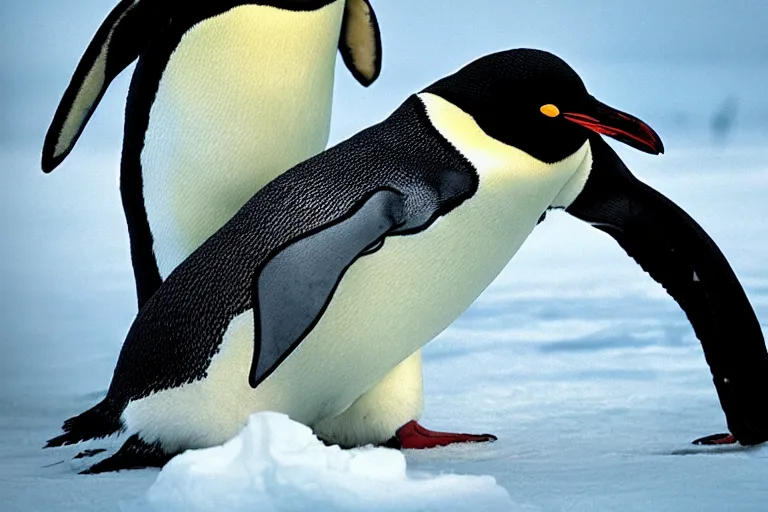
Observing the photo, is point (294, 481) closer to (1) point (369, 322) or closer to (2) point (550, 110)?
(1) point (369, 322)

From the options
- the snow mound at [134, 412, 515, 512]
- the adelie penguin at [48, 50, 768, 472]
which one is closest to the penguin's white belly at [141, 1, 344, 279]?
the adelie penguin at [48, 50, 768, 472]

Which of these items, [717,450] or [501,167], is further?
[717,450]

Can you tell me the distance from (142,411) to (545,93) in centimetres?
99

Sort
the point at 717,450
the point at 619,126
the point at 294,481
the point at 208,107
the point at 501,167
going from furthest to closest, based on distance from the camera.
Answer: the point at 208,107 < the point at 717,450 < the point at 619,126 < the point at 501,167 < the point at 294,481

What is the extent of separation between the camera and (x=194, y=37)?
9.98 ft

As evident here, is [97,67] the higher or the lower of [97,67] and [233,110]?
the higher

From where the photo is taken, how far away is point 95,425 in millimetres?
2789

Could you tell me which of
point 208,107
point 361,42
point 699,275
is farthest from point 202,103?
point 699,275

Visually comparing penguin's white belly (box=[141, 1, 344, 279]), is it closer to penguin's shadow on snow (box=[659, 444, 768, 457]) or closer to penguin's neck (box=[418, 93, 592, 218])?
penguin's neck (box=[418, 93, 592, 218])

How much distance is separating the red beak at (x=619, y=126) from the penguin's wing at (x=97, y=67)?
3.31 feet

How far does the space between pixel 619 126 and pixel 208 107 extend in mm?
914

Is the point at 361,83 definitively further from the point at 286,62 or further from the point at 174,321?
the point at 174,321

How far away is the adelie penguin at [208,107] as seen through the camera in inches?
119

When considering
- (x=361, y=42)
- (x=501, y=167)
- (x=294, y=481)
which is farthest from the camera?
(x=361, y=42)
